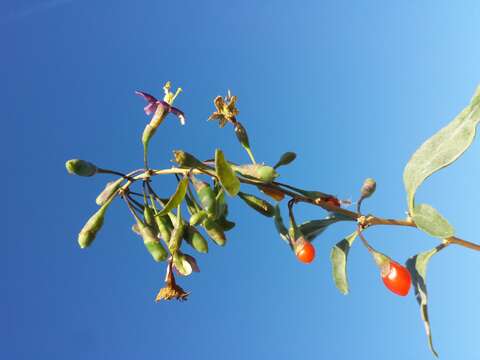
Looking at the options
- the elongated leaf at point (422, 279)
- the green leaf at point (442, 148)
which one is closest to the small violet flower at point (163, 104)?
the green leaf at point (442, 148)

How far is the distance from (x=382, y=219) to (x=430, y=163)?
455mm

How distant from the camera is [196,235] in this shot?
9.95 feet

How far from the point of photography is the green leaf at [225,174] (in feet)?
7.93

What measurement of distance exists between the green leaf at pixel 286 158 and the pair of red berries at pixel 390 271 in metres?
0.52

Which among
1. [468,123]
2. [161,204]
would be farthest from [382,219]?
[161,204]

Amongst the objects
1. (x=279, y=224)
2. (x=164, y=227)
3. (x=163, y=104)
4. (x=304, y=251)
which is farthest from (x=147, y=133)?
(x=304, y=251)

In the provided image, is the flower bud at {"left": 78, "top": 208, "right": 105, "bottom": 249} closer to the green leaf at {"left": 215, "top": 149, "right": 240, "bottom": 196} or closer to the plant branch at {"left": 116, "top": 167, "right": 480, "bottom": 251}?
the plant branch at {"left": 116, "top": 167, "right": 480, "bottom": 251}

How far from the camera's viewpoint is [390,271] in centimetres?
296

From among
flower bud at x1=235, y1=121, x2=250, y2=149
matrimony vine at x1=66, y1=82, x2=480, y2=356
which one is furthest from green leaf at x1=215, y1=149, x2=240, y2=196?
flower bud at x1=235, y1=121, x2=250, y2=149

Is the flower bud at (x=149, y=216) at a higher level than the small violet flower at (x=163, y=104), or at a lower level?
lower

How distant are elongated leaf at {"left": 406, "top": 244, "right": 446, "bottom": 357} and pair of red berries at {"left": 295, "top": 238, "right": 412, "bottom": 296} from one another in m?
0.31

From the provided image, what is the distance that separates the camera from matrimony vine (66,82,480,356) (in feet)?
9.10

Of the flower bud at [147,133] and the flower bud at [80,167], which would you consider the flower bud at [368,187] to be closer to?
the flower bud at [147,133]

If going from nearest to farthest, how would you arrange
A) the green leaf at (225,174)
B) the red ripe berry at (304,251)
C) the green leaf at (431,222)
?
the green leaf at (225,174) → the green leaf at (431,222) → the red ripe berry at (304,251)
